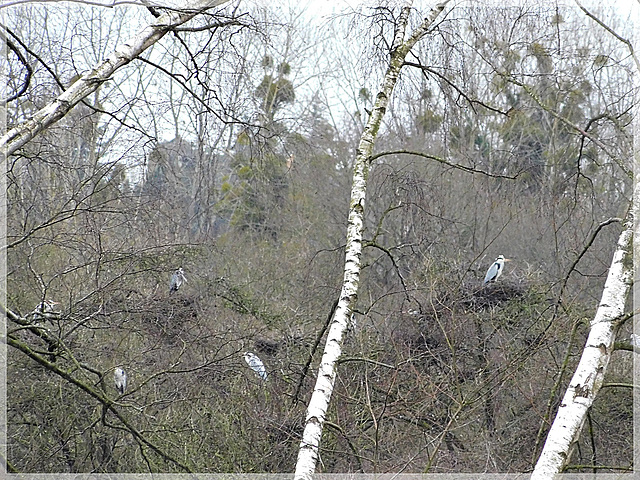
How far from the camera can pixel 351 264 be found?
14.6 ft

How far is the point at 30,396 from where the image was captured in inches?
279

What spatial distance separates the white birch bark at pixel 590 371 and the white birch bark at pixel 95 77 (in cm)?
238

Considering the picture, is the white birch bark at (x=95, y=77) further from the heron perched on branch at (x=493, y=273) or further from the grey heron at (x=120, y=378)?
the heron perched on branch at (x=493, y=273)

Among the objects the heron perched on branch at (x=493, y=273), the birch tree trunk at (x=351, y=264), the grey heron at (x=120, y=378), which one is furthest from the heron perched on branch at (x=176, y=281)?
the birch tree trunk at (x=351, y=264)

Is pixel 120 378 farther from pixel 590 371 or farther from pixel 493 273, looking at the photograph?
pixel 493 273

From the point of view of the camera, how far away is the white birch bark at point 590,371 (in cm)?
296

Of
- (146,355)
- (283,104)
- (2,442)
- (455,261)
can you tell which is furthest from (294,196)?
(2,442)

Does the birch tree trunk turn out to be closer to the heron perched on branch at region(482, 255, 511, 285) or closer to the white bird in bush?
the white bird in bush

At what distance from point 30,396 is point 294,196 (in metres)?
10.9

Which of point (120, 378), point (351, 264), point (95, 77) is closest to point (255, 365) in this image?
point (120, 378)

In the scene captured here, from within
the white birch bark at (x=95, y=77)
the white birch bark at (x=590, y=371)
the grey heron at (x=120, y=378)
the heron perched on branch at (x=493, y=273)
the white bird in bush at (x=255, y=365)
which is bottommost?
the grey heron at (x=120, y=378)

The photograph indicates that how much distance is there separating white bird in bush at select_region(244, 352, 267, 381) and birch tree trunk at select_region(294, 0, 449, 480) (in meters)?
3.27

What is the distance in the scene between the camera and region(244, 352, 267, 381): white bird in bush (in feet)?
24.7

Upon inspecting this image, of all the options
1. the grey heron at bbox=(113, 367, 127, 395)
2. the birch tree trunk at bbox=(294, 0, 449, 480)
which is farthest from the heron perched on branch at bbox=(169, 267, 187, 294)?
the birch tree trunk at bbox=(294, 0, 449, 480)
